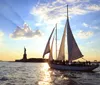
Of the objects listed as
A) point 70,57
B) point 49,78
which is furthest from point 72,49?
point 49,78

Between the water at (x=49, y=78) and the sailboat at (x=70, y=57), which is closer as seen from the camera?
the water at (x=49, y=78)

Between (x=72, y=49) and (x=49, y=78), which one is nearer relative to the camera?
(x=49, y=78)

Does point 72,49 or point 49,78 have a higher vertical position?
point 72,49

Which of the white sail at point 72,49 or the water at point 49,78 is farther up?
the white sail at point 72,49

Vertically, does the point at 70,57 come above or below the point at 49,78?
above

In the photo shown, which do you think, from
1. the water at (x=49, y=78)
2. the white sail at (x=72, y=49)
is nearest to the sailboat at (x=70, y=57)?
the white sail at (x=72, y=49)

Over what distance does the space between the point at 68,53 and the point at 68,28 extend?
28.9 feet

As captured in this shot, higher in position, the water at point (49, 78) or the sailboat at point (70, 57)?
the sailboat at point (70, 57)

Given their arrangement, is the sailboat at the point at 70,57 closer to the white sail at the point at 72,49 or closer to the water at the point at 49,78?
the white sail at the point at 72,49

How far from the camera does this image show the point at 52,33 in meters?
90.2

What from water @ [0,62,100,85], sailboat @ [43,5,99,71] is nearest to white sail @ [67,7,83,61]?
sailboat @ [43,5,99,71]

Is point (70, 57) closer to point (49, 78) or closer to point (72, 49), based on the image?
point (72, 49)

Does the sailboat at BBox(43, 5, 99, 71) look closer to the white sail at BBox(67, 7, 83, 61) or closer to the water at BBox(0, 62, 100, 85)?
the white sail at BBox(67, 7, 83, 61)

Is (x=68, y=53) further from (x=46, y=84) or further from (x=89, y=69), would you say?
(x=46, y=84)
